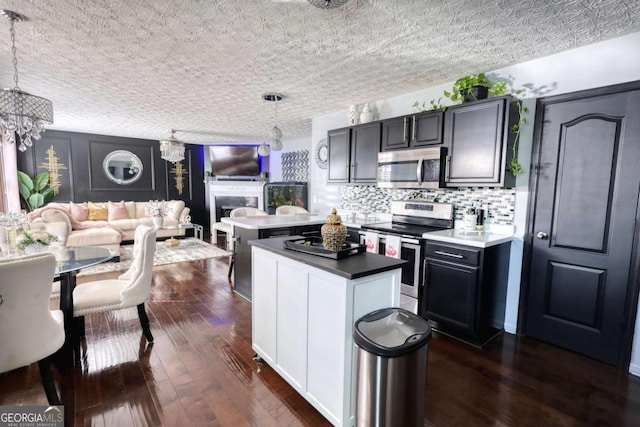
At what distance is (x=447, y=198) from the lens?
3340 mm

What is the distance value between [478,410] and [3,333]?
2.62 meters

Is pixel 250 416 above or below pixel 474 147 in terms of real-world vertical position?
below

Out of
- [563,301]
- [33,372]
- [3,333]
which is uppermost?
[3,333]

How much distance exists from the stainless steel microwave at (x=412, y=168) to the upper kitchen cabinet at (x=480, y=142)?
10 cm

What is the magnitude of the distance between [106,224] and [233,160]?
3.17 m

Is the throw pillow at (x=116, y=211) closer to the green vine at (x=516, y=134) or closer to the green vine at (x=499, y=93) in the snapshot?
the green vine at (x=499, y=93)

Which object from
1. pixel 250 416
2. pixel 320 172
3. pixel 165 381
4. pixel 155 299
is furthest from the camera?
pixel 320 172

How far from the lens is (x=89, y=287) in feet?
8.20

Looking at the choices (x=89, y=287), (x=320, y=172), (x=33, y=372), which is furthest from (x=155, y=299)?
(x=320, y=172)

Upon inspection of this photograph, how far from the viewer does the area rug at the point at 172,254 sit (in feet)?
15.6

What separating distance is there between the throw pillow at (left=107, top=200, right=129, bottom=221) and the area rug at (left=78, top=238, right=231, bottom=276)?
703 mm

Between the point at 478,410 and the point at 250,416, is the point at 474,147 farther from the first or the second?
the point at 250,416

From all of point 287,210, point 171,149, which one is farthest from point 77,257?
point 171,149

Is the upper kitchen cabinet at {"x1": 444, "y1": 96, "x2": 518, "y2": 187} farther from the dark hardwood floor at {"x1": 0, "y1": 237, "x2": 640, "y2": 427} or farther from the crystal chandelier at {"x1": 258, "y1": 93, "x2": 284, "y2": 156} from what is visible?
the crystal chandelier at {"x1": 258, "y1": 93, "x2": 284, "y2": 156}
